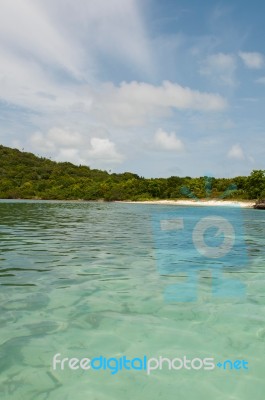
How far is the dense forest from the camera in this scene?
91812 millimetres

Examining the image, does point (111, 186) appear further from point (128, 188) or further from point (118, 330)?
point (118, 330)

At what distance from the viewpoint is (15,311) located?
6605 mm

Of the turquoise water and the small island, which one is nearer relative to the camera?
the turquoise water

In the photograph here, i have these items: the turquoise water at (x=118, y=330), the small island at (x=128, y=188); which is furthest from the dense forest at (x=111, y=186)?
the turquoise water at (x=118, y=330)

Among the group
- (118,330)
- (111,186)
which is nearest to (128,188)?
(111,186)

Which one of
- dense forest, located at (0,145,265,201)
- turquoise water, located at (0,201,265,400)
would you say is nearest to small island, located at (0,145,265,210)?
dense forest, located at (0,145,265,201)

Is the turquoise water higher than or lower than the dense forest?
lower

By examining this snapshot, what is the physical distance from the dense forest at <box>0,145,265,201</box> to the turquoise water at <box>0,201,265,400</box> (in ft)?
249

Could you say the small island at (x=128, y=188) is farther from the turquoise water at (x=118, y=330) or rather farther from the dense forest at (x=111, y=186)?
the turquoise water at (x=118, y=330)

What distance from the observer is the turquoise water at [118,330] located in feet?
14.0

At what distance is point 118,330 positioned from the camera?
5.91m

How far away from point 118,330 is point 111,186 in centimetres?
11357

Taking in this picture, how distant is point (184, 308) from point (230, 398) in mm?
2989

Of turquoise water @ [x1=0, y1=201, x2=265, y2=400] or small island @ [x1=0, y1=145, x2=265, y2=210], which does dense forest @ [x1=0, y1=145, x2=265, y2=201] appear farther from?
turquoise water @ [x1=0, y1=201, x2=265, y2=400]
